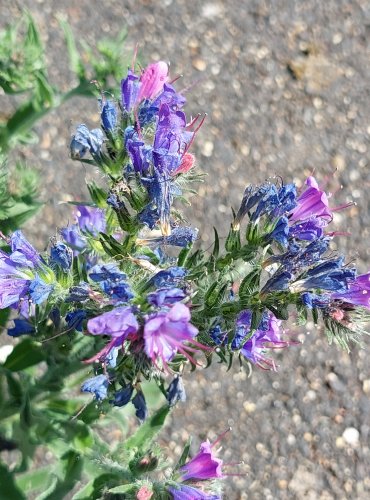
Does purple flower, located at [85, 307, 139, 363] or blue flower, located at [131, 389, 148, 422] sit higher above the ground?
purple flower, located at [85, 307, 139, 363]

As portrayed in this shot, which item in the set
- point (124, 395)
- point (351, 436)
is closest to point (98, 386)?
point (124, 395)

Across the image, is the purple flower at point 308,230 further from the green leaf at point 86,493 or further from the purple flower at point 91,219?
the green leaf at point 86,493

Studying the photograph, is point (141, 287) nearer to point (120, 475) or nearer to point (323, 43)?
point (120, 475)

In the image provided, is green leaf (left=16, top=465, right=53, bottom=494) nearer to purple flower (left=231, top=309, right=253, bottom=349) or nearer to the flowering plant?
the flowering plant

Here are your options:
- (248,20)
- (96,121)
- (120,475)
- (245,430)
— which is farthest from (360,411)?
(248,20)

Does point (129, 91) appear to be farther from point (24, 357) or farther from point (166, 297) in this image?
point (24, 357)

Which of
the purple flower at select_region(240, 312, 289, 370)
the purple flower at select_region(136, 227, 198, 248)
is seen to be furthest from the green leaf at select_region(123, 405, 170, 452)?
the purple flower at select_region(136, 227, 198, 248)

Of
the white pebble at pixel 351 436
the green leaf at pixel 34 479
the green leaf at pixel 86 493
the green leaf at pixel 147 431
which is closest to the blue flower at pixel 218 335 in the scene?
the green leaf at pixel 147 431
